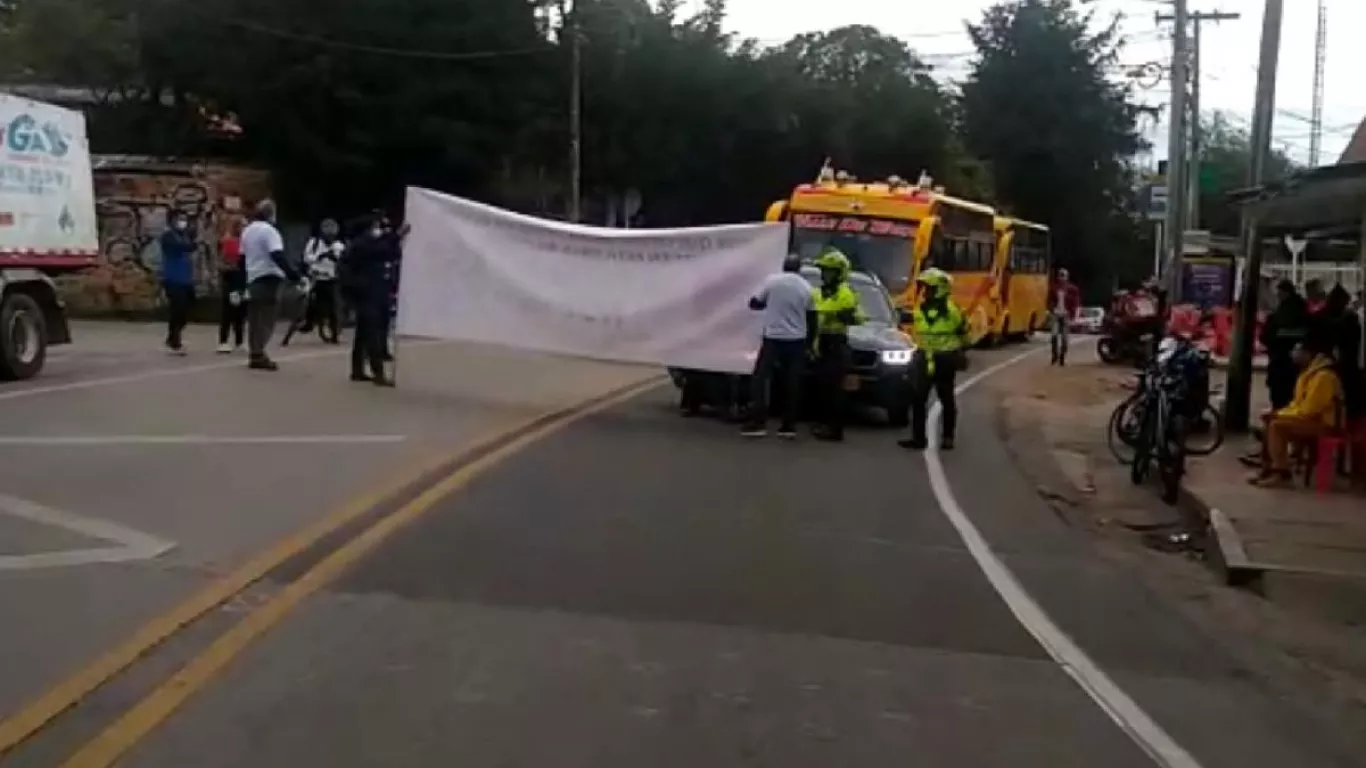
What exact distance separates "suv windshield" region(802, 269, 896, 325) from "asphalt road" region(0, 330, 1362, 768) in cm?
721

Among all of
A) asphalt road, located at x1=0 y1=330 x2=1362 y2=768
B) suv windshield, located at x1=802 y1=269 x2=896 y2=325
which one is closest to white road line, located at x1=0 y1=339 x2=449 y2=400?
asphalt road, located at x1=0 y1=330 x2=1362 y2=768

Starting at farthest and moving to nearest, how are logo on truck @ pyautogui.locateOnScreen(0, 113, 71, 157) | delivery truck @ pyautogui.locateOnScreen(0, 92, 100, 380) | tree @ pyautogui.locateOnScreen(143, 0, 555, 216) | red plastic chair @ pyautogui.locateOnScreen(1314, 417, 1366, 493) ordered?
tree @ pyautogui.locateOnScreen(143, 0, 555, 216)
logo on truck @ pyautogui.locateOnScreen(0, 113, 71, 157)
delivery truck @ pyautogui.locateOnScreen(0, 92, 100, 380)
red plastic chair @ pyautogui.locateOnScreen(1314, 417, 1366, 493)

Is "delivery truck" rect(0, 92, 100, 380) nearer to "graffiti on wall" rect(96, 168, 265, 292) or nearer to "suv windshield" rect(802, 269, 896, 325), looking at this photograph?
"suv windshield" rect(802, 269, 896, 325)

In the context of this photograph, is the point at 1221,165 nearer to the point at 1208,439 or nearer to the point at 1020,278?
the point at 1020,278

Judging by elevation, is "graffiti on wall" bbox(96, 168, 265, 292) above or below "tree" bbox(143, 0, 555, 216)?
below

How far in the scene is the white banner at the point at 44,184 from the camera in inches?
790

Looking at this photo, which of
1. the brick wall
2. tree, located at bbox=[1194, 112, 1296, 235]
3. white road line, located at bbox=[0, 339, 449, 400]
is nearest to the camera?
white road line, located at bbox=[0, 339, 449, 400]

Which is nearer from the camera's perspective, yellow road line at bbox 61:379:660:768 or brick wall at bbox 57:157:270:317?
yellow road line at bbox 61:379:660:768

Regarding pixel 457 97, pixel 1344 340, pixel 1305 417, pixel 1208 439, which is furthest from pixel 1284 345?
pixel 457 97

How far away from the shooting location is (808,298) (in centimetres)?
1836

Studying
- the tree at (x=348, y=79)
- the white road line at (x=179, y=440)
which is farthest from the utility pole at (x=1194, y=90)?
the white road line at (x=179, y=440)

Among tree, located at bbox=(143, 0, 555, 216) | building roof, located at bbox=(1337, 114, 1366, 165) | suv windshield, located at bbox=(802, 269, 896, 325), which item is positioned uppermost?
tree, located at bbox=(143, 0, 555, 216)

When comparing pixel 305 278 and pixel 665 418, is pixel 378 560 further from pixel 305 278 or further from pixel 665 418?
A: pixel 305 278

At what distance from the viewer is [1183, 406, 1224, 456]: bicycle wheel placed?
19.0 meters
